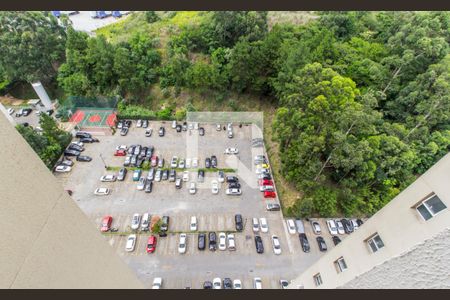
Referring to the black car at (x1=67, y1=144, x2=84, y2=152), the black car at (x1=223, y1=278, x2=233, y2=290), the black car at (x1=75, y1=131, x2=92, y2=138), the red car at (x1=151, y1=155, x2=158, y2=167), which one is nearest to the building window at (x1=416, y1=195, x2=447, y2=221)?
the black car at (x1=223, y1=278, x2=233, y2=290)

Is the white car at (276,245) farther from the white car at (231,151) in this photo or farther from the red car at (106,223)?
the red car at (106,223)

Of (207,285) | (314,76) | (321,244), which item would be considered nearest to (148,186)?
(207,285)

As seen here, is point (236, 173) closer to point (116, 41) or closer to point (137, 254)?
point (137, 254)

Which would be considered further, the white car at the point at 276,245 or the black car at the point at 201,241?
the white car at the point at 276,245

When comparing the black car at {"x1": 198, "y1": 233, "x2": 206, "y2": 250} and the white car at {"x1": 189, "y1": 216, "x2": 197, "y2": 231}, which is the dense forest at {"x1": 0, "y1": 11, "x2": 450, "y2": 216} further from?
the white car at {"x1": 189, "y1": 216, "x2": 197, "y2": 231}

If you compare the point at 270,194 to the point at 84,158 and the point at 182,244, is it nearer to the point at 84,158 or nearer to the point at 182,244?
the point at 182,244

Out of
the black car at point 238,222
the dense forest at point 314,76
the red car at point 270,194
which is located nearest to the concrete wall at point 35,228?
the black car at point 238,222

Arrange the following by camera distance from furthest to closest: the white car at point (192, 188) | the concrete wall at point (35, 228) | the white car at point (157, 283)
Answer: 1. the white car at point (192, 188)
2. the white car at point (157, 283)
3. the concrete wall at point (35, 228)
